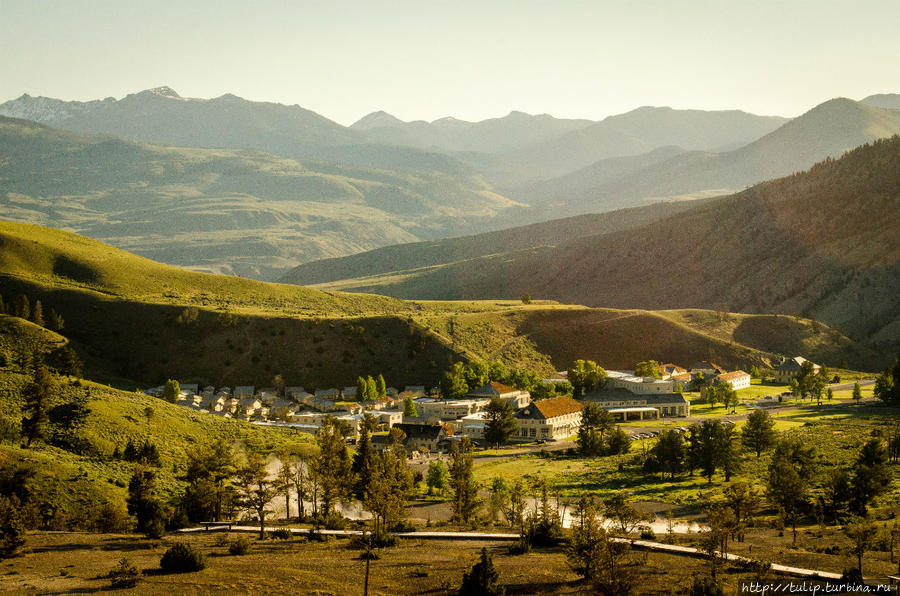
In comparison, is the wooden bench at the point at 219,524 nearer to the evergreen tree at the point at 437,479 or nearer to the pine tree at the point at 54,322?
the evergreen tree at the point at 437,479

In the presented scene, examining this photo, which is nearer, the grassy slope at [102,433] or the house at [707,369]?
the grassy slope at [102,433]

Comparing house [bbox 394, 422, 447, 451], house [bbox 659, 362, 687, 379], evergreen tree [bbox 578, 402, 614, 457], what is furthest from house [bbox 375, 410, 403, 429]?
house [bbox 659, 362, 687, 379]

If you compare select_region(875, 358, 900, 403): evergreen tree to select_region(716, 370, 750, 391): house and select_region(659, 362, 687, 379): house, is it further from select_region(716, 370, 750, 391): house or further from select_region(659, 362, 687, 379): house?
select_region(659, 362, 687, 379): house

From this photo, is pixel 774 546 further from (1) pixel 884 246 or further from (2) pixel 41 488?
(1) pixel 884 246

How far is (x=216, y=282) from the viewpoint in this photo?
492 feet

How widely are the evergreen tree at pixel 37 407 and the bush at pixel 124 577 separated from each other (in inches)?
1064

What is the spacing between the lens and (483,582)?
33281 mm

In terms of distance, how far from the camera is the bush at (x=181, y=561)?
3681 cm

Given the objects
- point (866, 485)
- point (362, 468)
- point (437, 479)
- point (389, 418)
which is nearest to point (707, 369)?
point (389, 418)

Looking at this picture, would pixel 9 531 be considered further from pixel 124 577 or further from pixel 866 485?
pixel 866 485

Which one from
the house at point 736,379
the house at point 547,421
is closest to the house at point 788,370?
the house at point 736,379

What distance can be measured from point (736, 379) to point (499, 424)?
50.2 meters

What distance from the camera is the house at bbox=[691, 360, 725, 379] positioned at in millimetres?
127062

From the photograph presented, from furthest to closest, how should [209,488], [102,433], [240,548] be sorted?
[102,433], [209,488], [240,548]
